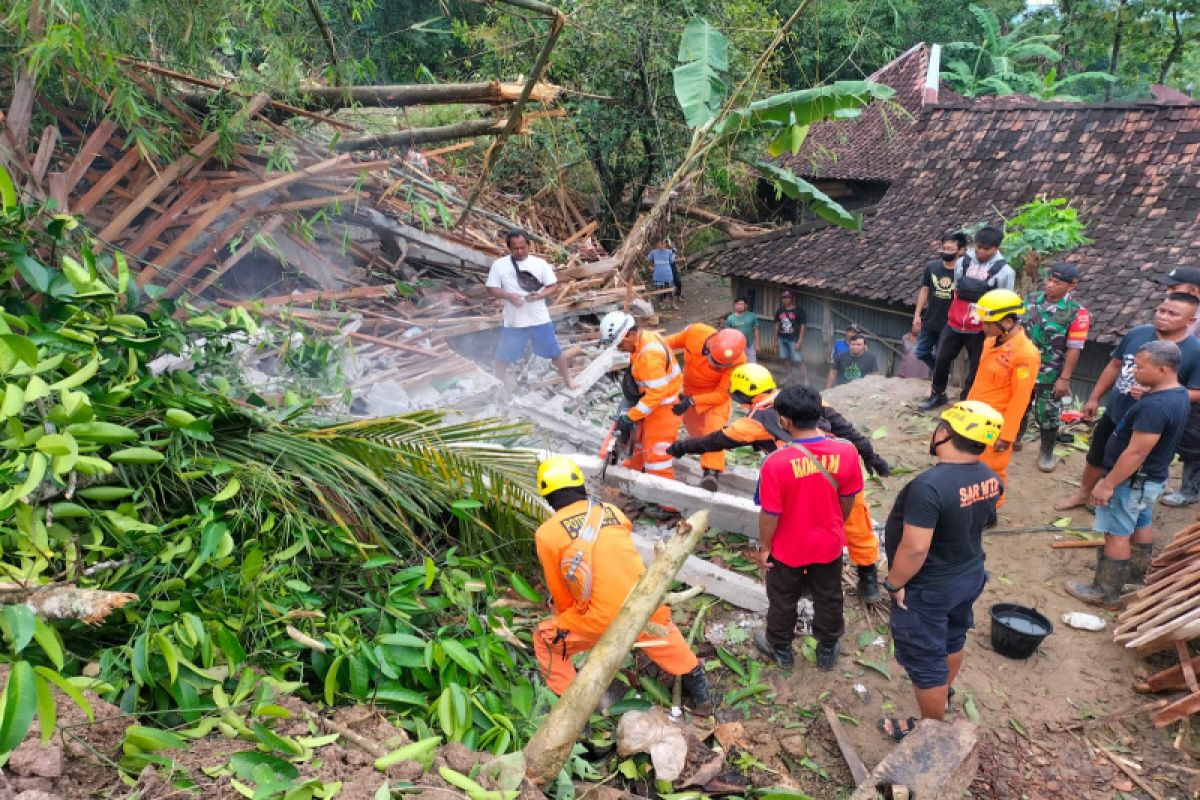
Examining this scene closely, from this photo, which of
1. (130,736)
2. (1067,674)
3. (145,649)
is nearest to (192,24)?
(145,649)

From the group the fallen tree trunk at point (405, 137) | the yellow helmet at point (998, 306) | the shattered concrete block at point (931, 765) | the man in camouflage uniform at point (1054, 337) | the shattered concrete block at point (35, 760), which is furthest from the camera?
the fallen tree trunk at point (405, 137)

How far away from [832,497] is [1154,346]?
2.02 metres

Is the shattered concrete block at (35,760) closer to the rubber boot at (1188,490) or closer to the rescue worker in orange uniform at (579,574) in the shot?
the rescue worker in orange uniform at (579,574)

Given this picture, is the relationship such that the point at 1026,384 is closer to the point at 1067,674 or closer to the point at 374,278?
the point at 1067,674

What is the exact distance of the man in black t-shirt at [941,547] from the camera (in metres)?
3.42

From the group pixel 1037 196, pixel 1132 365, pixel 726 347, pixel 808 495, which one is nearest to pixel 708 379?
pixel 726 347

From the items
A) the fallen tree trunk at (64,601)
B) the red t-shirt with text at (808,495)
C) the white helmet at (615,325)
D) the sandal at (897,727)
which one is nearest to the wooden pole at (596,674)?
the red t-shirt with text at (808,495)

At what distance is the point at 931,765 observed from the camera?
318 cm

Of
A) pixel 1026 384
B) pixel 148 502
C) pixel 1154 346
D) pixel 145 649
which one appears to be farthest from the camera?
pixel 1026 384

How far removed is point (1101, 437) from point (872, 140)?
16.3m

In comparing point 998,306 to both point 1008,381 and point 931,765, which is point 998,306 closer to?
point 1008,381

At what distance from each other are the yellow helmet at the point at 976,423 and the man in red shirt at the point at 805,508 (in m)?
0.69

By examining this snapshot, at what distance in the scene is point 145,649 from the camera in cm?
253

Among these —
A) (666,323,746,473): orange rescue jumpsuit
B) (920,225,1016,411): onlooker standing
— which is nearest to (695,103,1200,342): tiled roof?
(920,225,1016,411): onlooker standing
